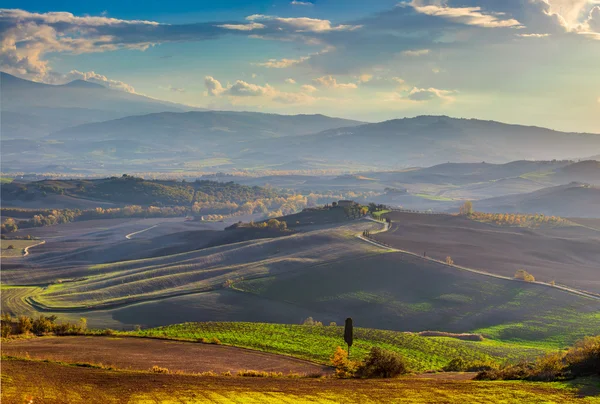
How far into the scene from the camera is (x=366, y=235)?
139 meters

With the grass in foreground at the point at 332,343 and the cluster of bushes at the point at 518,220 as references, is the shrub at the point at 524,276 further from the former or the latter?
the cluster of bushes at the point at 518,220

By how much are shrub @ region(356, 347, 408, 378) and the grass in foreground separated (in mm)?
8408

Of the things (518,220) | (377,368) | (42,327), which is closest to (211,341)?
(42,327)

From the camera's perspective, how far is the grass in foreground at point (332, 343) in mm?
53500

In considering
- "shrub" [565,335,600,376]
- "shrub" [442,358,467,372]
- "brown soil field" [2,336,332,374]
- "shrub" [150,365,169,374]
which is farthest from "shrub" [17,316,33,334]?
"shrub" [565,335,600,376]

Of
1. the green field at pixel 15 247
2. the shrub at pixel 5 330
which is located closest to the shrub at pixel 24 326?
the shrub at pixel 5 330

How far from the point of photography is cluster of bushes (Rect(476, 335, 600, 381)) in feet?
118

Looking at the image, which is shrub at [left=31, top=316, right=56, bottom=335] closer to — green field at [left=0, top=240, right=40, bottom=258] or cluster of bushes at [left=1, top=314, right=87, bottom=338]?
cluster of bushes at [left=1, top=314, right=87, bottom=338]

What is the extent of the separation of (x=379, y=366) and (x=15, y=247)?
164 meters

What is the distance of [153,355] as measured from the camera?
160 feet

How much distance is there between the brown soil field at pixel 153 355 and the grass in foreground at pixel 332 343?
9.09ft

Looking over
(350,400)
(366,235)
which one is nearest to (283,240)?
(366,235)

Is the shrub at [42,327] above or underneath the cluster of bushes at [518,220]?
underneath

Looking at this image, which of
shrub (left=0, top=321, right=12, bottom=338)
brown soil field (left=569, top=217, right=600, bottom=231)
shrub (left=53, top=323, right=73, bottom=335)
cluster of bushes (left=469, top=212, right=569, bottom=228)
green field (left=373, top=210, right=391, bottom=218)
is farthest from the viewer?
green field (left=373, top=210, right=391, bottom=218)
